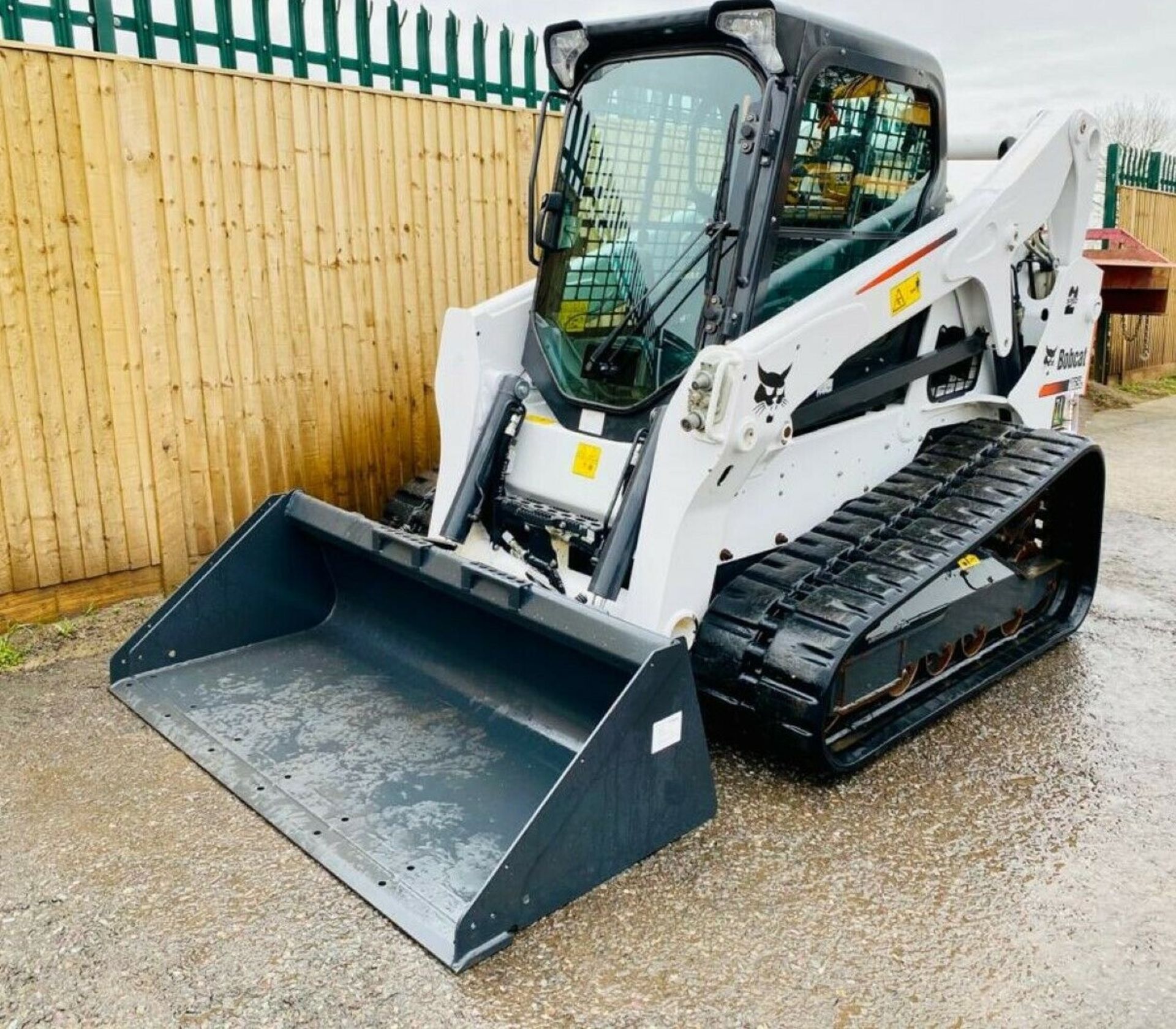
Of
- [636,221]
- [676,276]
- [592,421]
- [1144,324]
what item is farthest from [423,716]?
[1144,324]

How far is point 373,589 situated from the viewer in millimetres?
3996

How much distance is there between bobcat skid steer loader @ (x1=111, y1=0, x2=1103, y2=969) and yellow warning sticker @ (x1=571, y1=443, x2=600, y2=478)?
1cm

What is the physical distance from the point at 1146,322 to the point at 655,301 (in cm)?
1097

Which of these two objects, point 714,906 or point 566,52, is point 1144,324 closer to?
point 566,52

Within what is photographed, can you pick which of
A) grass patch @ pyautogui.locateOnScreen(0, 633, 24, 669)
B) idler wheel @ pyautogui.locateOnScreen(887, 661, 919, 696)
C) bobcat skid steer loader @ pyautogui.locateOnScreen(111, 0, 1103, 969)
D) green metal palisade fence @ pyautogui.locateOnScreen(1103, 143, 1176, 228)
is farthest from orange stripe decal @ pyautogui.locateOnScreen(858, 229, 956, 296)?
green metal palisade fence @ pyautogui.locateOnScreen(1103, 143, 1176, 228)

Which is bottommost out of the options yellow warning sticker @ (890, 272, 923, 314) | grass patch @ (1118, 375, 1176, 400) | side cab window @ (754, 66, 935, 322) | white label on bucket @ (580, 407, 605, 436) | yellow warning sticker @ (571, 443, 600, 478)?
grass patch @ (1118, 375, 1176, 400)

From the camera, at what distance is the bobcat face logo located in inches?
129

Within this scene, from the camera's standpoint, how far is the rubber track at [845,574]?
3.19m

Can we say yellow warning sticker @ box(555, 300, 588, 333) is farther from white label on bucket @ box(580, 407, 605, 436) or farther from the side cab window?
the side cab window

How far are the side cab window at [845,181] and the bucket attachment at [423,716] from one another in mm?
1307

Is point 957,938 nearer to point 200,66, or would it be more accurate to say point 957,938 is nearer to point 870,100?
point 870,100

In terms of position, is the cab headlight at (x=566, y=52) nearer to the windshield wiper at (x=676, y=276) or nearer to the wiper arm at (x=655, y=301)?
the windshield wiper at (x=676, y=276)

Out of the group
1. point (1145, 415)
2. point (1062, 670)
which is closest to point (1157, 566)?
point (1062, 670)

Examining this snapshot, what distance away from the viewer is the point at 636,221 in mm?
3855
